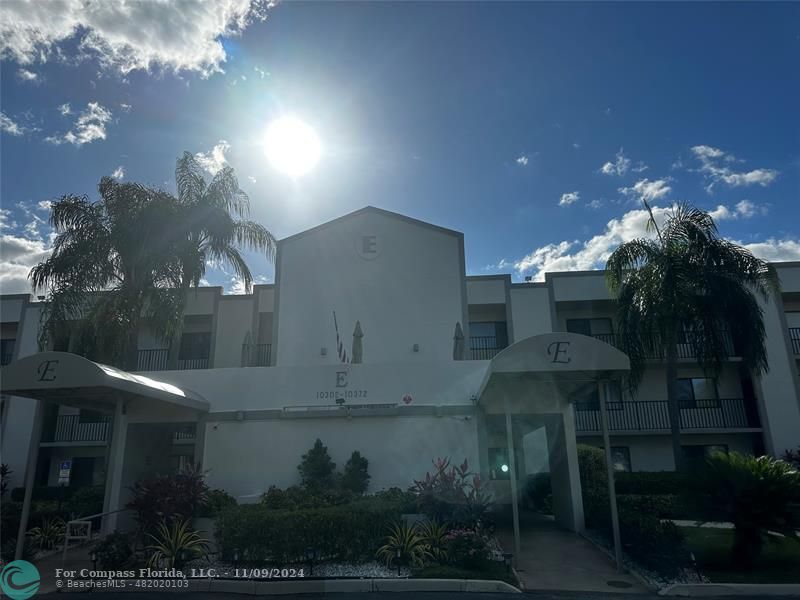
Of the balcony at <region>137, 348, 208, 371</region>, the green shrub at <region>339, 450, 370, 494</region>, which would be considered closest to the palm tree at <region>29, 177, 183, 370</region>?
the green shrub at <region>339, 450, 370, 494</region>

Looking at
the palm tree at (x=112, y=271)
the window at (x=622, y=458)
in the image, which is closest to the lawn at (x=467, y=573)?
the palm tree at (x=112, y=271)

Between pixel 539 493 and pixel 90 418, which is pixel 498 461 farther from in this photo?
pixel 90 418

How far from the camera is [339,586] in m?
8.48

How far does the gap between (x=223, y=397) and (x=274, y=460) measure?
7.46ft

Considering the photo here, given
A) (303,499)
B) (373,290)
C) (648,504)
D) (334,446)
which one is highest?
(373,290)

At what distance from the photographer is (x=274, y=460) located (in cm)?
1381

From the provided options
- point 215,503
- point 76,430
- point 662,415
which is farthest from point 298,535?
point 662,415

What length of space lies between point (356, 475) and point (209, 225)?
987cm

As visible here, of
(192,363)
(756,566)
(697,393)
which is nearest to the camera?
(756,566)

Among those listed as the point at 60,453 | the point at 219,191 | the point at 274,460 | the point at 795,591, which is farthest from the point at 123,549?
the point at 60,453

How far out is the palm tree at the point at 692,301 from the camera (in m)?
18.2

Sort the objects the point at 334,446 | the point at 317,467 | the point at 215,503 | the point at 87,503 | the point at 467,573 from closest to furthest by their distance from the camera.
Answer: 1. the point at 467,573
2. the point at 215,503
3. the point at 317,467
4. the point at 334,446
5. the point at 87,503

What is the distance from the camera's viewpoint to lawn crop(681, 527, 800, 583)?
28.2 feet

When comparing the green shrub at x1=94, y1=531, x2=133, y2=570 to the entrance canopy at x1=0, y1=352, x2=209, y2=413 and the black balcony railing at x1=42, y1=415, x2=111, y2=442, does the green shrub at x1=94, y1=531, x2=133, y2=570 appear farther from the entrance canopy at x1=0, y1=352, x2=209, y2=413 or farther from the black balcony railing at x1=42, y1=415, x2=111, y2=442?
the black balcony railing at x1=42, y1=415, x2=111, y2=442
